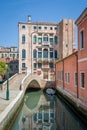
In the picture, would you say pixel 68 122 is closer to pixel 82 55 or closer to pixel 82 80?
pixel 82 80

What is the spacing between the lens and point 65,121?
51.0 feet

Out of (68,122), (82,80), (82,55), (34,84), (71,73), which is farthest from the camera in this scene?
(34,84)

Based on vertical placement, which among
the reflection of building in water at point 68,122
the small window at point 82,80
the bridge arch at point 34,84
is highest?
the small window at point 82,80

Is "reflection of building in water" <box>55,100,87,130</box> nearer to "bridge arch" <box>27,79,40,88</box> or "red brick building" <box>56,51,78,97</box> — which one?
"red brick building" <box>56,51,78,97</box>

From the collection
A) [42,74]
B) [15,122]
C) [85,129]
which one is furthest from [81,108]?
[42,74]

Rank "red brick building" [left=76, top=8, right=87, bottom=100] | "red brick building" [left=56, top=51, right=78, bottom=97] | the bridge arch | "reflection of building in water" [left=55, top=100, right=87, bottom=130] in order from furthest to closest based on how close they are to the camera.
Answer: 1. the bridge arch
2. "red brick building" [left=56, top=51, right=78, bottom=97]
3. "red brick building" [left=76, top=8, right=87, bottom=100]
4. "reflection of building in water" [left=55, top=100, right=87, bottom=130]

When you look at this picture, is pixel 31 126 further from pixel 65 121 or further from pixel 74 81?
pixel 74 81

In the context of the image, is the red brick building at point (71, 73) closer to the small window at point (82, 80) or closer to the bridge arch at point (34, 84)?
the small window at point (82, 80)

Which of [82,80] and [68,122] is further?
[82,80]

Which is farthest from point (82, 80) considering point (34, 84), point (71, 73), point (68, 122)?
point (34, 84)

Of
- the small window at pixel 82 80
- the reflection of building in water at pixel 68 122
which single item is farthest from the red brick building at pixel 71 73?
the reflection of building in water at pixel 68 122

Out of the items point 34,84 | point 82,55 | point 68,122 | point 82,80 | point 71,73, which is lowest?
point 68,122

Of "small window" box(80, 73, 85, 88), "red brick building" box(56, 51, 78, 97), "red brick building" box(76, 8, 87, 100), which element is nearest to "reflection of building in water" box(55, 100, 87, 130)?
"red brick building" box(76, 8, 87, 100)

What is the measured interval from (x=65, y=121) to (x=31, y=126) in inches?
100
